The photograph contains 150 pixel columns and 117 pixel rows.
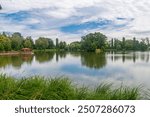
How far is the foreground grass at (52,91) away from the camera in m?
5.07

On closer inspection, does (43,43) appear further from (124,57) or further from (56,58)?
(124,57)

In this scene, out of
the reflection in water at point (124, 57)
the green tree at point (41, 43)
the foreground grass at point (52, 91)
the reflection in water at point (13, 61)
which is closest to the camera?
the foreground grass at point (52, 91)

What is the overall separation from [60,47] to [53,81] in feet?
43.3

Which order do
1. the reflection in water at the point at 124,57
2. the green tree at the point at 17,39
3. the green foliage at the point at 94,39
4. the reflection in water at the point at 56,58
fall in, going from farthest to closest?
the reflection in water at the point at 124,57
the reflection in water at the point at 56,58
the green foliage at the point at 94,39
the green tree at the point at 17,39

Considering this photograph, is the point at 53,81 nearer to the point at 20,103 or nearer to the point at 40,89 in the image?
the point at 40,89

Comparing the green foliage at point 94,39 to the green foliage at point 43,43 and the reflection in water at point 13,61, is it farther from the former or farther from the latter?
the reflection in water at point 13,61

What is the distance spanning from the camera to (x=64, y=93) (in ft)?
17.6

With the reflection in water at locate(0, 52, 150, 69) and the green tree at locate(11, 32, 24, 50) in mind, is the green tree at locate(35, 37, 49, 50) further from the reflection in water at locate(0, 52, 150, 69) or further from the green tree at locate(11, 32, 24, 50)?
the reflection in water at locate(0, 52, 150, 69)

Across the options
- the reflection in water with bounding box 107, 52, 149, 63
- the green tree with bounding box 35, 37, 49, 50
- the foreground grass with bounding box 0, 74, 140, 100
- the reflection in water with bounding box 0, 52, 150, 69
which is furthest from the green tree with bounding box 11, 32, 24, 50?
the reflection in water with bounding box 107, 52, 149, 63

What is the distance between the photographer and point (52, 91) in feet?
17.4

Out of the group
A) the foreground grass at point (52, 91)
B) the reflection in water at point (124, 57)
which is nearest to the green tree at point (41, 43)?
the foreground grass at point (52, 91)

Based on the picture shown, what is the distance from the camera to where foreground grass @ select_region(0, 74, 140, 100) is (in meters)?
5.07

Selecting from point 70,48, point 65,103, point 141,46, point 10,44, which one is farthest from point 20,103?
point 141,46

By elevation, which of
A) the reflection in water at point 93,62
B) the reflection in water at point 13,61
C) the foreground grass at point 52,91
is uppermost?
the foreground grass at point 52,91
